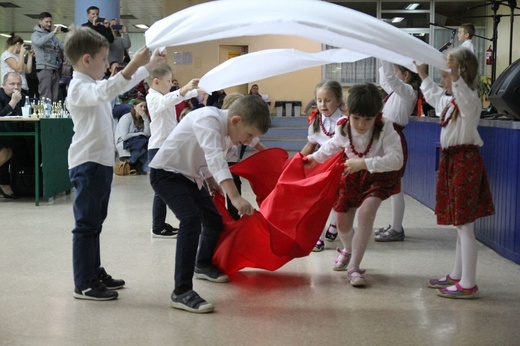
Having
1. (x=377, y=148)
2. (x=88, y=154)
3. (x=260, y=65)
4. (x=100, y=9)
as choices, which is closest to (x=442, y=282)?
(x=377, y=148)

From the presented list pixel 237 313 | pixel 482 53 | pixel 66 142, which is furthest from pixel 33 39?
pixel 482 53

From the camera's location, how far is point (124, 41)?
11.5m

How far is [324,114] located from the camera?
4566mm

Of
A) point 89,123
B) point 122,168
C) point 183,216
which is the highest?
point 89,123

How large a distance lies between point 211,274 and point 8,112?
4.45 metres

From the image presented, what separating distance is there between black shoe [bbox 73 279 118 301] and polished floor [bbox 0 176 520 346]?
37mm

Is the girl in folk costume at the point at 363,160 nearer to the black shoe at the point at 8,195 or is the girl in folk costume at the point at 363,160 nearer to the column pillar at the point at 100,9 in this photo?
the black shoe at the point at 8,195

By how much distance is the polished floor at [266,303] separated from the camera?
293cm

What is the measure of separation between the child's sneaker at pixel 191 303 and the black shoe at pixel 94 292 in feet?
1.23

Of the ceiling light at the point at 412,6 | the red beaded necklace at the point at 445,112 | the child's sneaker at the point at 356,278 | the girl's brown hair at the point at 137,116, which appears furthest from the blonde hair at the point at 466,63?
the ceiling light at the point at 412,6

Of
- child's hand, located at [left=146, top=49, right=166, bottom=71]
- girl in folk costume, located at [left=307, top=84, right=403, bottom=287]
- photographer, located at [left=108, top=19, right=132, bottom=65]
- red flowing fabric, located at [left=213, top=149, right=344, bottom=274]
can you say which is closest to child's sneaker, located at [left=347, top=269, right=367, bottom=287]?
girl in folk costume, located at [left=307, top=84, right=403, bottom=287]

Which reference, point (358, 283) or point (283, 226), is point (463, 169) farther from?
point (283, 226)

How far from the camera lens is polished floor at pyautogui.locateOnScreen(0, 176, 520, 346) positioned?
2.93m

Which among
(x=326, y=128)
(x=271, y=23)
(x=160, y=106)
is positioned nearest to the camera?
(x=271, y=23)
